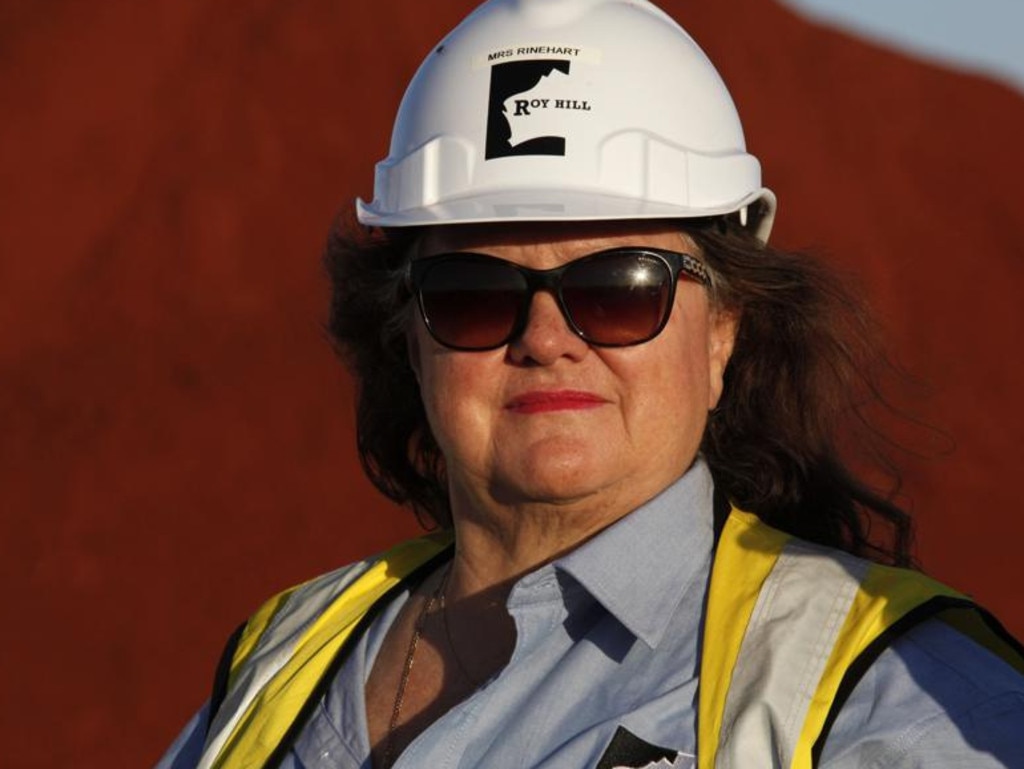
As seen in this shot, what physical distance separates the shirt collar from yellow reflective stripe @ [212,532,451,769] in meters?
0.56

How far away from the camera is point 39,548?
49.6 feet

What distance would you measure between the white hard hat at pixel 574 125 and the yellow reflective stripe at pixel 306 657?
680 millimetres

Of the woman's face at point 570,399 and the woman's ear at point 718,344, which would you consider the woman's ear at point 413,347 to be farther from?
the woman's ear at point 718,344

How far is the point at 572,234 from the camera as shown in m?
3.30

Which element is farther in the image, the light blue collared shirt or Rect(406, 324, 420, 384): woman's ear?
Rect(406, 324, 420, 384): woman's ear

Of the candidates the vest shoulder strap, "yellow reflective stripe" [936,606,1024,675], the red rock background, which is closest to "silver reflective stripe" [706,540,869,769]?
the vest shoulder strap

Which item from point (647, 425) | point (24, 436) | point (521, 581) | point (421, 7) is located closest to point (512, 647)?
point (521, 581)

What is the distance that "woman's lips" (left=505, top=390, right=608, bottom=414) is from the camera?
127 inches

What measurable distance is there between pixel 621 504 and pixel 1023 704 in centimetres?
84

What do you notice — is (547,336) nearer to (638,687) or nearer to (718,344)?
(718,344)

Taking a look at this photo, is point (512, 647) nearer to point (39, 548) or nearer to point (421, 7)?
point (39, 548)

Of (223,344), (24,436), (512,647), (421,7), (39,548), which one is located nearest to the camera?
(512,647)

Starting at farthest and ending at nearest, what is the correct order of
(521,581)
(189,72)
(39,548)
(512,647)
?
(189,72) < (39,548) < (512,647) < (521,581)

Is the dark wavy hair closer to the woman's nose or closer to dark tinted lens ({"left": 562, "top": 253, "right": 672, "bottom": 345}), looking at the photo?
dark tinted lens ({"left": 562, "top": 253, "right": 672, "bottom": 345})
